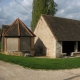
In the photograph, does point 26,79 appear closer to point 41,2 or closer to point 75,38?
point 75,38

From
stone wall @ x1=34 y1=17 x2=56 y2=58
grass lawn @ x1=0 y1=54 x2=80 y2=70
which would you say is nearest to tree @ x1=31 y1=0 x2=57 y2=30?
stone wall @ x1=34 y1=17 x2=56 y2=58

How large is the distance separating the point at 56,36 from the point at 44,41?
9.97 feet

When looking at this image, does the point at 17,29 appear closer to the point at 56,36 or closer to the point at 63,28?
the point at 56,36

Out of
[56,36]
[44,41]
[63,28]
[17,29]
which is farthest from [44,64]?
[63,28]

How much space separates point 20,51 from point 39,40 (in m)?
5.52

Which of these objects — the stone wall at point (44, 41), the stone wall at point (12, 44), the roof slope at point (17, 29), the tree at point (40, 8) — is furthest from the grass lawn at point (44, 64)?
the tree at point (40, 8)

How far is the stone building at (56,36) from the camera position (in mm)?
27359

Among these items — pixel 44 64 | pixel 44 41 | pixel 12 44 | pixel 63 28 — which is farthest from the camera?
pixel 63 28

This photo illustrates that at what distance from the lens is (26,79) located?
1090 cm

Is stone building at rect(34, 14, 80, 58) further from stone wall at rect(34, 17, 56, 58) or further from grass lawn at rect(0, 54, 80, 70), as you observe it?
grass lawn at rect(0, 54, 80, 70)

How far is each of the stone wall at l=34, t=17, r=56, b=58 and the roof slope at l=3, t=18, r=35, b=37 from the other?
2166mm

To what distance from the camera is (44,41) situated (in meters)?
29.8

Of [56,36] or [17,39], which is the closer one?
[17,39]

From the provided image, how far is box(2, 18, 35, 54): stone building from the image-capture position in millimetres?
27016
